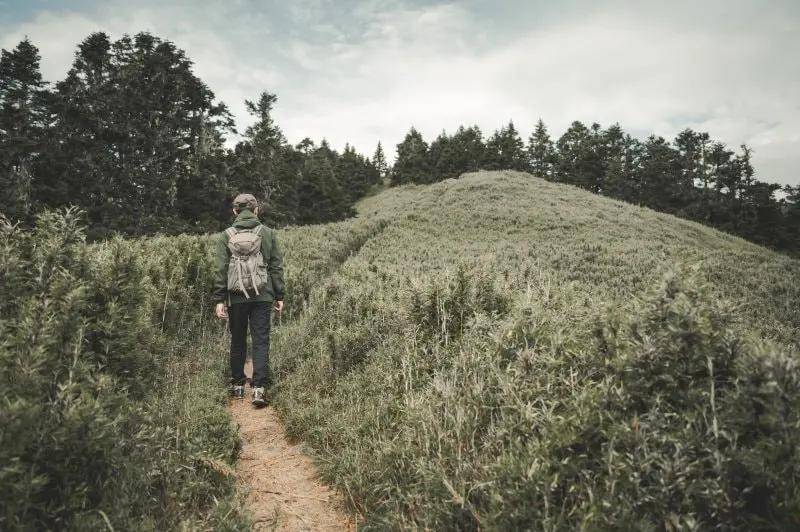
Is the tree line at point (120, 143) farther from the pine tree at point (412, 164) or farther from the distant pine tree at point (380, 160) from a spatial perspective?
the distant pine tree at point (380, 160)

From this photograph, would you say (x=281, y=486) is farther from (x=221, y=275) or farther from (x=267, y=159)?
(x=267, y=159)

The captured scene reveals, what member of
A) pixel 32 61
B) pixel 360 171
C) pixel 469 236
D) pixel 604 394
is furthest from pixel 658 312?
pixel 360 171

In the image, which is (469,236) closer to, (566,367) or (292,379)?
(292,379)

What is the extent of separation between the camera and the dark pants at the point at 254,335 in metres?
5.98

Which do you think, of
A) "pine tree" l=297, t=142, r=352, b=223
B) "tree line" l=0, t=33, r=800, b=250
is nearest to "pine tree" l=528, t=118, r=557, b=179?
"tree line" l=0, t=33, r=800, b=250

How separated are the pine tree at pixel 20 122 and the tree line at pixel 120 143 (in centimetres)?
6

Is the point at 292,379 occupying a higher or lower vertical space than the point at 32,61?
lower

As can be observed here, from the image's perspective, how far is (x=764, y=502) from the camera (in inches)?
81.6

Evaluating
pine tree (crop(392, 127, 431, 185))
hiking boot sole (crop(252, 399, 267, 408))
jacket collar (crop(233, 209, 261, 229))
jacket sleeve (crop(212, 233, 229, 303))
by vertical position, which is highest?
pine tree (crop(392, 127, 431, 185))

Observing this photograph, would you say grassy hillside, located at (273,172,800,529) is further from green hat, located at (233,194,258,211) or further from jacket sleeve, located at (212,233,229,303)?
green hat, located at (233,194,258,211)

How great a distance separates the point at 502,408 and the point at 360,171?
90451mm

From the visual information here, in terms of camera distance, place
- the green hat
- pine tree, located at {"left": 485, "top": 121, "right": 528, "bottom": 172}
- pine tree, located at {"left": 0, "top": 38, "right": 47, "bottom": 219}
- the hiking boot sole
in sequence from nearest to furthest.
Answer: the hiking boot sole → the green hat → pine tree, located at {"left": 0, "top": 38, "right": 47, "bottom": 219} → pine tree, located at {"left": 485, "top": 121, "right": 528, "bottom": 172}

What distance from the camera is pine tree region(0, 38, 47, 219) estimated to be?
2494cm

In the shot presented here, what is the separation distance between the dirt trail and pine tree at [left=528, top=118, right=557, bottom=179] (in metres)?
83.8
